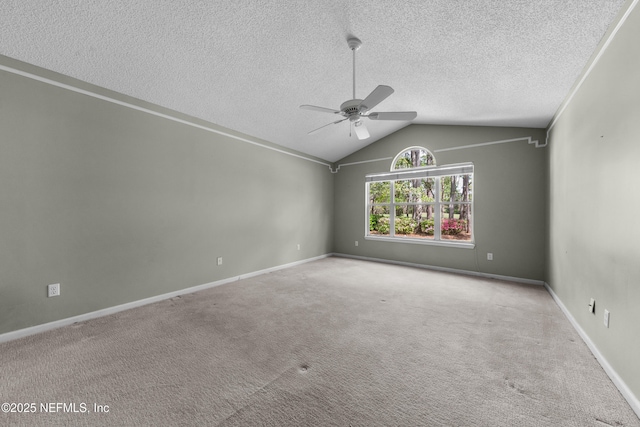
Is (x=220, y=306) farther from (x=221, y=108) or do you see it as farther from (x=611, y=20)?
(x=611, y=20)

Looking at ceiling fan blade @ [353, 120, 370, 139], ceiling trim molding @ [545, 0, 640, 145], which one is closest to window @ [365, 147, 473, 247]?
ceiling trim molding @ [545, 0, 640, 145]

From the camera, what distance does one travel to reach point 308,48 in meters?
2.50

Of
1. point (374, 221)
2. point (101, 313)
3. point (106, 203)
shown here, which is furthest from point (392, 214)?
point (101, 313)

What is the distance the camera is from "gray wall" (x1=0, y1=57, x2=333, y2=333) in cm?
229

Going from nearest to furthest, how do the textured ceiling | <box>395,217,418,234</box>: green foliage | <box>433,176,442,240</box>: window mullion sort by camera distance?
the textured ceiling, <box>433,176,442,240</box>: window mullion, <box>395,217,418,234</box>: green foliage

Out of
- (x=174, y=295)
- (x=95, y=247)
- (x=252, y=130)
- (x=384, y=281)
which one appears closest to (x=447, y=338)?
(x=384, y=281)

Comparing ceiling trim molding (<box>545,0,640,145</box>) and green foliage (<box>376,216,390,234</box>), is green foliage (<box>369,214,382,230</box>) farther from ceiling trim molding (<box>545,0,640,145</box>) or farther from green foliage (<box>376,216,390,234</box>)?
ceiling trim molding (<box>545,0,640,145</box>)

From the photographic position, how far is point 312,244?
19.2ft

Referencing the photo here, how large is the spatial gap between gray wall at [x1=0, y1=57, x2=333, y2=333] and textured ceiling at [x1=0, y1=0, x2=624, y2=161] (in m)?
0.41

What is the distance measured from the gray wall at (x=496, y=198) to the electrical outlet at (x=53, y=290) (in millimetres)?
5186

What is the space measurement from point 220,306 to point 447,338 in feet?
8.18

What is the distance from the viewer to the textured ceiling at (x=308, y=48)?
1.88 metres

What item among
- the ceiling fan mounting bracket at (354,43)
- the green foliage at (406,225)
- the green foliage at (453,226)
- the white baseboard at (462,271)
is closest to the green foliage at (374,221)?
the green foliage at (406,225)

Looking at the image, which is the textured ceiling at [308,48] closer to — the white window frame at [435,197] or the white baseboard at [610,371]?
the white window frame at [435,197]
